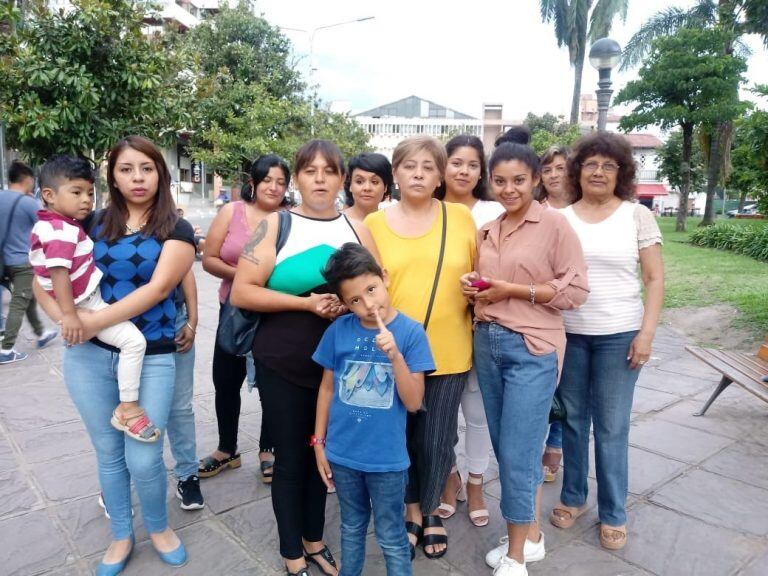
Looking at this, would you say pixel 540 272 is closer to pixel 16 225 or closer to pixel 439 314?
pixel 439 314

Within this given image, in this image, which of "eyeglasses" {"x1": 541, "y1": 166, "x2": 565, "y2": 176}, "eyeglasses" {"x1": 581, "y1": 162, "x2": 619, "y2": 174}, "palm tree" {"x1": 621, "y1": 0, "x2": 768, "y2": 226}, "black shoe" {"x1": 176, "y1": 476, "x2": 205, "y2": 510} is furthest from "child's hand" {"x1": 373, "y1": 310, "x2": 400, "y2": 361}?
"palm tree" {"x1": 621, "y1": 0, "x2": 768, "y2": 226}

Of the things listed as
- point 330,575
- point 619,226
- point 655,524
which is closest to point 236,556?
point 330,575

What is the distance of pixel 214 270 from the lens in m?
3.26

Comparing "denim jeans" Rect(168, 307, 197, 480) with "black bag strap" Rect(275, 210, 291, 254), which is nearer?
"black bag strap" Rect(275, 210, 291, 254)

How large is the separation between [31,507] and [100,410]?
46.5 inches

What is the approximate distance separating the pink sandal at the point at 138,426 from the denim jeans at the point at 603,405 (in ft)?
6.42

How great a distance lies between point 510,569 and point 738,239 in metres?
14.5

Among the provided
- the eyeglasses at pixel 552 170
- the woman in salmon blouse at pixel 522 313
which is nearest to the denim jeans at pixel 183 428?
the woman in salmon blouse at pixel 522 313

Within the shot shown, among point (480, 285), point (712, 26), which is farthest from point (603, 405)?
point (712, 26)

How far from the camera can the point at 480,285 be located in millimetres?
2334

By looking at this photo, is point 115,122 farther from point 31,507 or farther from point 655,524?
point 655,524

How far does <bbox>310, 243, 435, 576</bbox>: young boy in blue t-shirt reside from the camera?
2059mm

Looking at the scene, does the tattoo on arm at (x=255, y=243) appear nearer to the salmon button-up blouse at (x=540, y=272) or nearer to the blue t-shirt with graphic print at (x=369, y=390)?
the blue t-shirt with graphic print at (x=369, y=390)

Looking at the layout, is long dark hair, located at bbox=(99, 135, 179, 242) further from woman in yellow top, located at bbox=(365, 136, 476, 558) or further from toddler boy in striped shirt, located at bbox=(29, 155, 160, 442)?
woman in yellow top, located at bbox=(365, 136, 476, 558)
